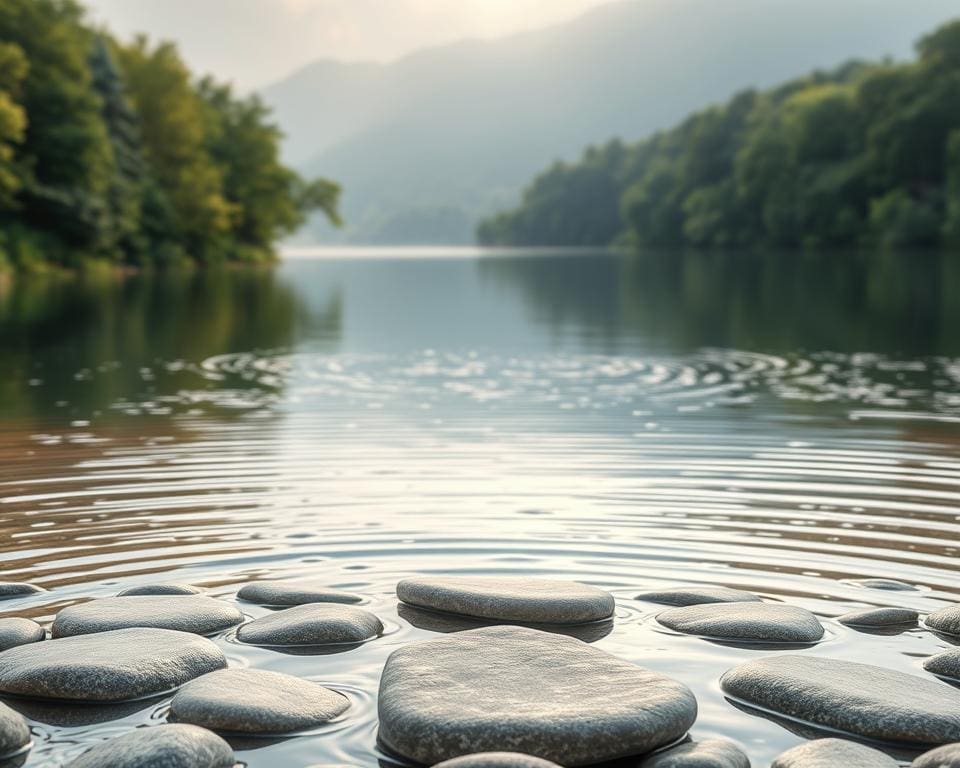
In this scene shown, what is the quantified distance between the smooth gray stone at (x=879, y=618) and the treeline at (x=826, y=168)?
75.5 metres

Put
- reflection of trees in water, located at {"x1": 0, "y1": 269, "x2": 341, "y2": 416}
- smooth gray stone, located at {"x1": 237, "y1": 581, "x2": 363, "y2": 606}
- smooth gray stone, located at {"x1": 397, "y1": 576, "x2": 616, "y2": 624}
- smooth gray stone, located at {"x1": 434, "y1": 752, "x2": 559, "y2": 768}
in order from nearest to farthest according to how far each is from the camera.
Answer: smooth gray stone, located at {"x1": 434, "y1": 752, "x2": 559, "y2": 768}
smooth gray stone, located at {"x1": 397, "y1": 576, "x2": 616, "y2": 624}
smooth gray stone, located at {"x1": 237, "y1": 581, "x2": 363, "y2": 606}
reflection of trees in water, located at {"x1": 0, "y1": 269, "x2": 341, "y2": 416}

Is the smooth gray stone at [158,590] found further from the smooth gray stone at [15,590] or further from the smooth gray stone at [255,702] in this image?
the smooth gray stone at [255,702]

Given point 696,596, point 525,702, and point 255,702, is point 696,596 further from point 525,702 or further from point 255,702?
point 255,702

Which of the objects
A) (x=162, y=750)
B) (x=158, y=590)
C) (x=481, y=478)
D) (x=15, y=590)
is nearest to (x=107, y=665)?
(x=162, y=750)

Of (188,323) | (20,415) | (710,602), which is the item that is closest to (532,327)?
(188,323)

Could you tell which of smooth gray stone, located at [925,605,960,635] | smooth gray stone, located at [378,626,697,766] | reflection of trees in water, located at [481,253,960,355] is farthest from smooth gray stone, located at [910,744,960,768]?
reflection of trees in water, located at [481,253,960,355]

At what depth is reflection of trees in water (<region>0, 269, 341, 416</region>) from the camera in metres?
14.8

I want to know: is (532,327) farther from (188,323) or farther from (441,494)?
(441,494)

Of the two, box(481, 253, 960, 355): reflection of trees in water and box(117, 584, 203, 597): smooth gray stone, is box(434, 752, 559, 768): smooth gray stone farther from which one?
box(481, 253, 960, 355): reflection of trees in water

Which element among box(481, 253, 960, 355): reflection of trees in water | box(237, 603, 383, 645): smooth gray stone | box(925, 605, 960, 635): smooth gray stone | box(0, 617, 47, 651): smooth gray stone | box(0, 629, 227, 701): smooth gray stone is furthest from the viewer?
box(481, 253, 960, 355): reflection of trees in water

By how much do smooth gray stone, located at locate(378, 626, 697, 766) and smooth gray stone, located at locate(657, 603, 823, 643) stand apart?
739 mm

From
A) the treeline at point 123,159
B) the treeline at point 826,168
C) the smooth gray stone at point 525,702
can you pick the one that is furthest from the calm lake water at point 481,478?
the treeline at point 826,168

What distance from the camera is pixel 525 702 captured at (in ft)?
14.3

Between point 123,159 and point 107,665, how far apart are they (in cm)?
6533
